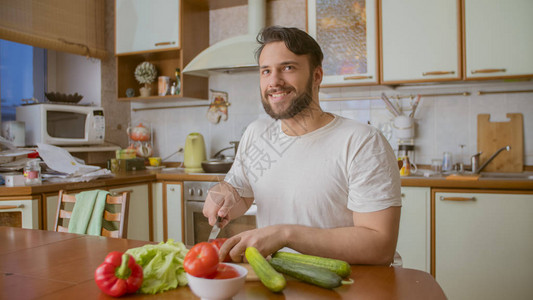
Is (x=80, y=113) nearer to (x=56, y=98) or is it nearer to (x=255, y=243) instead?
(x=56, y=98)

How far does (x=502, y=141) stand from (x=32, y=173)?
2966mm

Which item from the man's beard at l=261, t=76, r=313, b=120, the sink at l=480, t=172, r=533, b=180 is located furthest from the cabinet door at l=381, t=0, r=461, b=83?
the man's beard at l=261, t=76, r=313, b=120

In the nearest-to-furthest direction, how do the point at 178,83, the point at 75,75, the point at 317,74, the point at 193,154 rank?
1. the point at 317,74
2. the point at 193,154
3. the point at 178,83
4. the point at 75,75

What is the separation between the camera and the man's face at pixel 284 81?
1.52m

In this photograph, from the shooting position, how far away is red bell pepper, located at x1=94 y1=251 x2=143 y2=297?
36.2 inches

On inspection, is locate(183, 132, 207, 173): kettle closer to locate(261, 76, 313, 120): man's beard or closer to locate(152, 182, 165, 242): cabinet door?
locate(152, 182, 165, 242): cabinet door

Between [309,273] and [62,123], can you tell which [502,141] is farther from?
[62,123]

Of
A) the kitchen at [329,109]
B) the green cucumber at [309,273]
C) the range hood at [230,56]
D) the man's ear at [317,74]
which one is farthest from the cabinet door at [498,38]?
the green cucumber at [309,273]

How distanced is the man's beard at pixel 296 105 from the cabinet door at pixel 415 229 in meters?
1.37

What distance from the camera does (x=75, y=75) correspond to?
3951mm

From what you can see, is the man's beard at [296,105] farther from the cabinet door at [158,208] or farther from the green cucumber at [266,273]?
the cabinet door at [158,208]

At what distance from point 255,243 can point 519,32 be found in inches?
94.1

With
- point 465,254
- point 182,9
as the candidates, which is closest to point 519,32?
point 465,254

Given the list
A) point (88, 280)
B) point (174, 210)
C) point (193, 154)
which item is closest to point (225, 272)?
point (88, 280)
